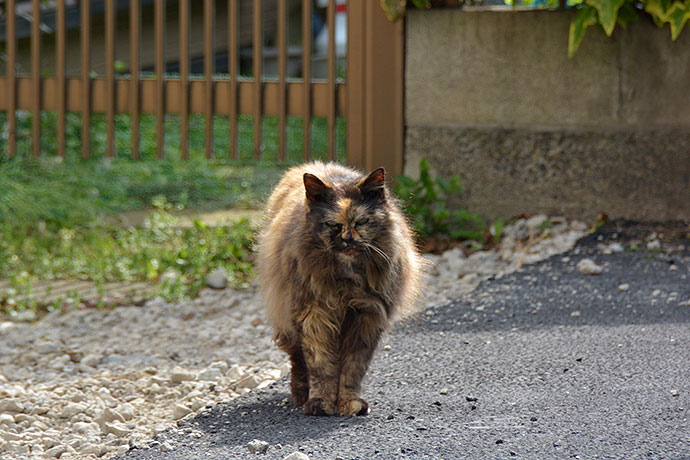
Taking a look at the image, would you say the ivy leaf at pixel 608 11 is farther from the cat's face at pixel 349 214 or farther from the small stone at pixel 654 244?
the cat's face at pixel 349 214

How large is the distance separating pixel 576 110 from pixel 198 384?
307 centimetres

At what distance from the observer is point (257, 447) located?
9.62 ft

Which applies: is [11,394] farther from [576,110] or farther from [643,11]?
[643,11]

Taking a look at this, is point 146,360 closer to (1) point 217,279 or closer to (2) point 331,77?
(1) point 217,279

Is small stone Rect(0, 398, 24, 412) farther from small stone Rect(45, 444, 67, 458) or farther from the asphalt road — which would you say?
the asphalt road

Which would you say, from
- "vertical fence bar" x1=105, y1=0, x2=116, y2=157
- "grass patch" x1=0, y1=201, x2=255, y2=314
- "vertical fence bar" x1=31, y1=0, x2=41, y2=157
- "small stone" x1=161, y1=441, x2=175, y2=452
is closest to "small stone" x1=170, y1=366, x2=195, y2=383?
"small stone" x1=161, y1=441, x2=175, y2=452

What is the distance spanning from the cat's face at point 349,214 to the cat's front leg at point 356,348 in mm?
277

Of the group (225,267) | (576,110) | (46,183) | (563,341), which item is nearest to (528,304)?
(563,341)

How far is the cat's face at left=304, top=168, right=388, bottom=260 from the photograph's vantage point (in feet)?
10.5

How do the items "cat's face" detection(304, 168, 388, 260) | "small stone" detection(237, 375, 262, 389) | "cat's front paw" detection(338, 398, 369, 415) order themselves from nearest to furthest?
"cat's face" detection(304, 168, 388, 260) < "cat's front paw" detection(338, 398, 369, 415) < "small stone" detection(237, 375, 262, 389)

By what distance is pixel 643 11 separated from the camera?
18.4 feet

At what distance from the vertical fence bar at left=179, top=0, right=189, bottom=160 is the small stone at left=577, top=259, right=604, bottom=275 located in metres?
2.75

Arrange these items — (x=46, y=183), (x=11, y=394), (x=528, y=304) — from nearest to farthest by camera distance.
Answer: (x=11, y=394), (x=528, y=304), (x=46, y=183)

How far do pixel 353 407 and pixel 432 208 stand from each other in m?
2.79
